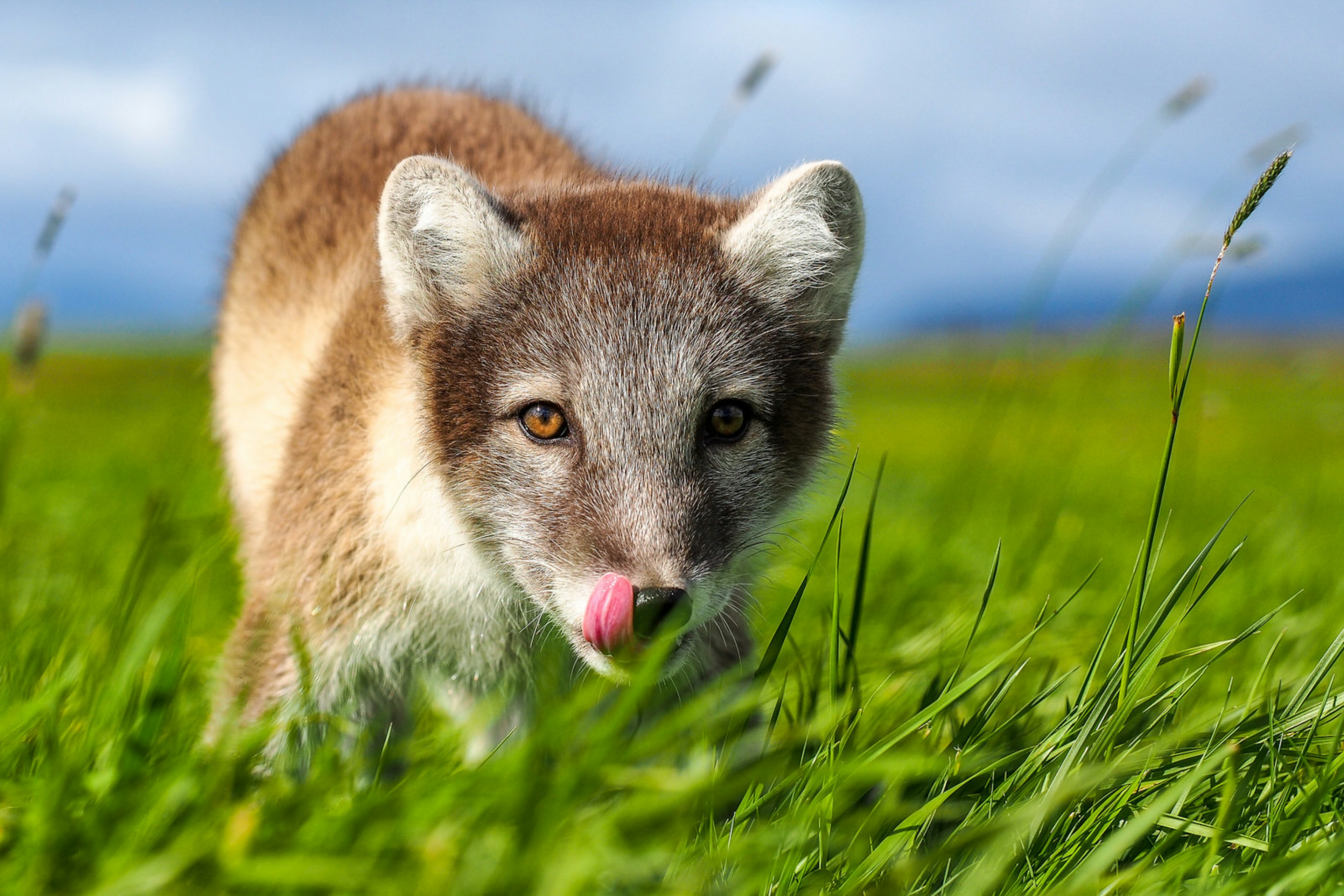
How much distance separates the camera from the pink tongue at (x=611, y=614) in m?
2.61

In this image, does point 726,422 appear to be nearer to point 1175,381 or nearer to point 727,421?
point 727,421

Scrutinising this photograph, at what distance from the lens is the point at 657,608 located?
8.70 ft

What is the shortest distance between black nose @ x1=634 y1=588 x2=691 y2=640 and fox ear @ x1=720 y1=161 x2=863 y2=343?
4.30ft

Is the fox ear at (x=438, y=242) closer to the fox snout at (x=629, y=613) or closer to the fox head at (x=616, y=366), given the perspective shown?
the fox head at (x=616, y=366)

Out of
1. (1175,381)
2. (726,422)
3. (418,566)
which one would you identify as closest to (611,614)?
(726,422)

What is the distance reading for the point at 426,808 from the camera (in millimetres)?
1896

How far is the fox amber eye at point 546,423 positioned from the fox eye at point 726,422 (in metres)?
0.46

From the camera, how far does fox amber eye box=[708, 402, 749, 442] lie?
10.6 feet

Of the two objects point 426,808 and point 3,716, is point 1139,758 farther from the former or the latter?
point 3,716

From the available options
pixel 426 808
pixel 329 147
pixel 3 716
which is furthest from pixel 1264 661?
pixel 329 147

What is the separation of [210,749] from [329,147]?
4.04 metres

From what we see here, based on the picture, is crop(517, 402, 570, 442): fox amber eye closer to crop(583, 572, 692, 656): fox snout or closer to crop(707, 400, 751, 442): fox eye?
crop(707, 400, 751, 442): fox eye

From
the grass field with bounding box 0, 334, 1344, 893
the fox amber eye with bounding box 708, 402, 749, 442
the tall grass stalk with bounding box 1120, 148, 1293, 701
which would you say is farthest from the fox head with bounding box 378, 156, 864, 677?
the tall grass stalk with bounding box 1120, 148, 1293, 701

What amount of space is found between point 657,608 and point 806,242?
1.58 metres
